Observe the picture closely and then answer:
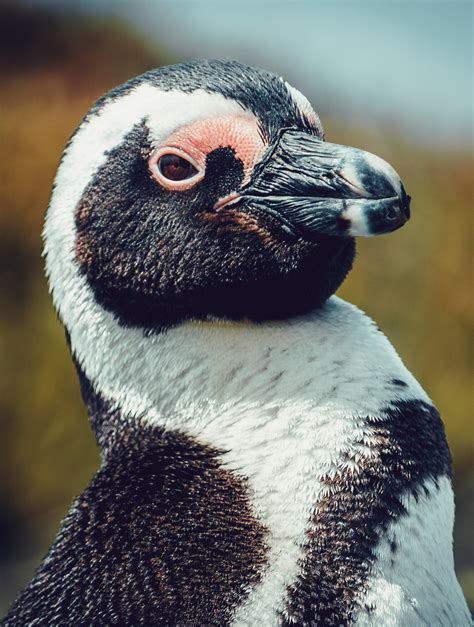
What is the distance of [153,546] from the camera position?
167 cm

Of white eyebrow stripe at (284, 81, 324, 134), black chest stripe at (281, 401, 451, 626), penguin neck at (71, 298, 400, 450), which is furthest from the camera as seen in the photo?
white eyebrow stripe at (284, 81, 324, 134)

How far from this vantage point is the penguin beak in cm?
164

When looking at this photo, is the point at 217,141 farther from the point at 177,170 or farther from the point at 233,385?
the point at 233,385

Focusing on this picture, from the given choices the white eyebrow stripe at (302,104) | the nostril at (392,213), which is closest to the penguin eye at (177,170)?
the white eyebrow stripe at (302,104)

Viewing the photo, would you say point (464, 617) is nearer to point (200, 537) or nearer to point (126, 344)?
point (200, 537)

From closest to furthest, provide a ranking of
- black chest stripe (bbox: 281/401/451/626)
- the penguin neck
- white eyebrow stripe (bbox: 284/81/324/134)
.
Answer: black chest stripe (bbox: 281/401/451/626) → the penguin neck → white eyebrow stripe (bbox: 284/81/324/134)

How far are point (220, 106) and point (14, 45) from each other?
820 centimetres

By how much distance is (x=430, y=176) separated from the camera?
5.84 m

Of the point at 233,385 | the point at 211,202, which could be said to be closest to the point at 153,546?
the point at 233,385

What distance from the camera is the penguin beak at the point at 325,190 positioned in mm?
1642

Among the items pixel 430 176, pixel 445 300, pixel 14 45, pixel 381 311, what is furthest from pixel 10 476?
pixel 14 45

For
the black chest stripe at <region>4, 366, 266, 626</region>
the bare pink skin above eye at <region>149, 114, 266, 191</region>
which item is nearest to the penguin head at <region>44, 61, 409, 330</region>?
the bare pink skin above eye at <region>149, 114, 266, 191</region>

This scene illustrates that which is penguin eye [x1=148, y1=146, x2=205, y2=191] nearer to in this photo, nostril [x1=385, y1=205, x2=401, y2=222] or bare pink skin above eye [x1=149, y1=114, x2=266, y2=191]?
bare pink skin above eye [x1=149, y1=114, x2=266, y2=191]

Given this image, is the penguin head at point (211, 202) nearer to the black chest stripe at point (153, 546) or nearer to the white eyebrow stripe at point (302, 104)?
the white eyebrow stripe at point (302, 104)
